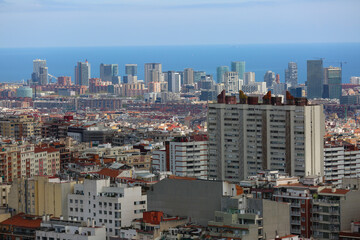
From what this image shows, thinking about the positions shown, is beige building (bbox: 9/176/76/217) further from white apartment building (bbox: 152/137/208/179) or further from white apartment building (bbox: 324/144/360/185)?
white apartment building (bbox: 324/144/360/185)

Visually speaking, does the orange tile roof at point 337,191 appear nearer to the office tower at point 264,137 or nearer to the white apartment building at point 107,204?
the white apartment building at point 107,204

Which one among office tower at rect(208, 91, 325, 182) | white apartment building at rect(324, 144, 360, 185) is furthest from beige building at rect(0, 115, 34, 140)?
office tower at rect(208, 91, 325, 182)

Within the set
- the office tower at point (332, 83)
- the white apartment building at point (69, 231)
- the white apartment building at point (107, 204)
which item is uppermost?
the office tower at point (332, 83)

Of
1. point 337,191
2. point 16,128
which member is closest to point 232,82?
point 16,128

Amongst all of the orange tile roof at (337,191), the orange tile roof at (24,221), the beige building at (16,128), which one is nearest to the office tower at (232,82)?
the beige building at (16,128)

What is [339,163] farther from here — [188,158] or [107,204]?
[107,204]

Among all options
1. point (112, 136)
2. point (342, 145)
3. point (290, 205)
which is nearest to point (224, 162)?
point (342, 145)
